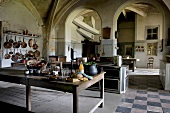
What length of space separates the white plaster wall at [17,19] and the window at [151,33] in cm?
845

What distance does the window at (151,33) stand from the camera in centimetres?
1148

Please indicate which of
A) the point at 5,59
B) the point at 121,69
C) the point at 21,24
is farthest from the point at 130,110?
the point at 21,24

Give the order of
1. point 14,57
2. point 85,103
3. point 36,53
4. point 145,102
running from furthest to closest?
point 36,53 < point 14,57 < point 145,102 < point 85,103

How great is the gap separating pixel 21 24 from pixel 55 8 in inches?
70.4

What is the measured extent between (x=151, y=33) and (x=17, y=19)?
966cm

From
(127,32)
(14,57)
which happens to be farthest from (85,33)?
(14,57)

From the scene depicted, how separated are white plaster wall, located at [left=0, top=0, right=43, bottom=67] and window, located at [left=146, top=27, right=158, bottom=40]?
845cm

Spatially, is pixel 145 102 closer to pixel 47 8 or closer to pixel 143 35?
pixel 47 8

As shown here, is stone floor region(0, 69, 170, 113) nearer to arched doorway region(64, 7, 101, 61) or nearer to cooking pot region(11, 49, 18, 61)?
cooking pot region(11, 49, 18, 61)

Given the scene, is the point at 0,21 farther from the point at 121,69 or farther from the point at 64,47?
the point at 121,69

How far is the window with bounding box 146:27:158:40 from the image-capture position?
11.5 m

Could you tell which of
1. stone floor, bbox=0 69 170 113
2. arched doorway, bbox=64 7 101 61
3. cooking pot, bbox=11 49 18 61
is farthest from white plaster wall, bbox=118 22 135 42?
cooking pot, bbox=11 49 18 61

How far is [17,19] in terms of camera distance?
6199mm

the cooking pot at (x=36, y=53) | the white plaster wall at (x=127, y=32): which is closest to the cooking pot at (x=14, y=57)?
the cooking pot at (x=36, y=53)
